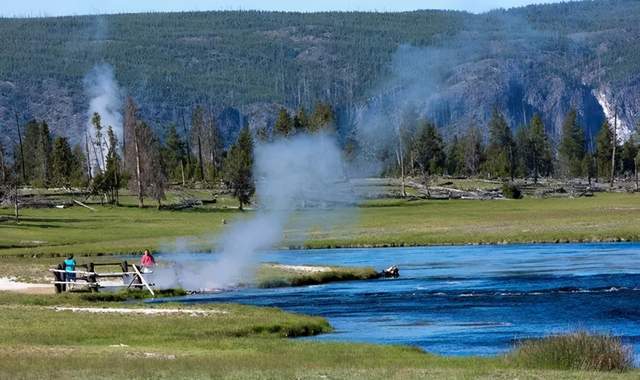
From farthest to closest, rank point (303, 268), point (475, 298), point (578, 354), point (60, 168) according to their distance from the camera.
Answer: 1. point (60, 168)
2. point (303, 268)
3. point (475, 298)
4. point (578, 354)

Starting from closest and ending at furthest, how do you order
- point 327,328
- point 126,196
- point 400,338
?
1. point 400,338
2. point 327,328
3. point 126,196

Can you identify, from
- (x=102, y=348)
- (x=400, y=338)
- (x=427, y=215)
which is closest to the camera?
(x=102, y=348)

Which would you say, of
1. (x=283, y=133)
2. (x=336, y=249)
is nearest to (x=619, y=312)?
(x=336, y=249)

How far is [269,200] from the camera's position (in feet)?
276

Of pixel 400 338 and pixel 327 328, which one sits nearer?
pixel 400 338

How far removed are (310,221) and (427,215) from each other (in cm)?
2183

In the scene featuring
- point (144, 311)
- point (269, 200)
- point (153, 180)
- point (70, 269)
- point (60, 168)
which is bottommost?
point (144, 311)

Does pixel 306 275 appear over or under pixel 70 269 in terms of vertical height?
under

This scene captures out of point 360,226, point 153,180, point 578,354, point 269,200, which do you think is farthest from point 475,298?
point 153,180

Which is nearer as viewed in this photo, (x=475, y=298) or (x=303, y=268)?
(x=475, y=298)

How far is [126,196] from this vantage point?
563 feet

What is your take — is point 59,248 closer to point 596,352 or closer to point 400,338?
point 400,338

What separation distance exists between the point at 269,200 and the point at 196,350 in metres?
45.1

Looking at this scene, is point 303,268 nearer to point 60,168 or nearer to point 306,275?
point 306,275
